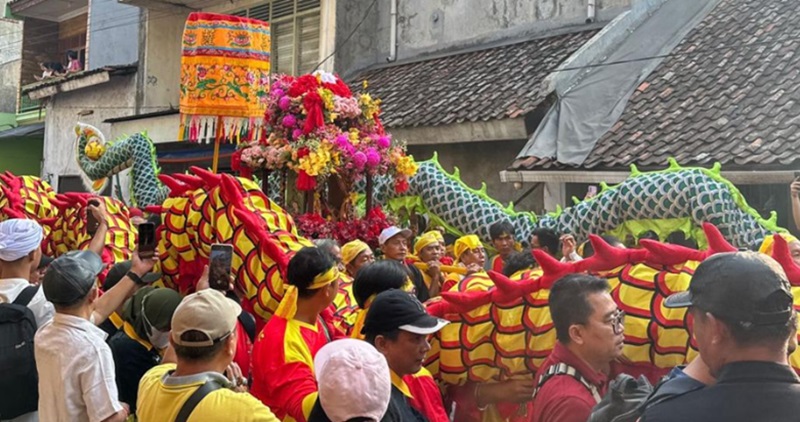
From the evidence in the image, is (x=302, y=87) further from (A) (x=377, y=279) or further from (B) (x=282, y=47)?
(B) (x=282, y=47)

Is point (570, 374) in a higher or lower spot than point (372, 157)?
lower

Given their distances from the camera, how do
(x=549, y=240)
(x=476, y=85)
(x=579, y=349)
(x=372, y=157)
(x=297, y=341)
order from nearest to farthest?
(x=579, y=349) → (x=297, y=341) → (x=372, y=157) → (x=549, y=240) → (x=476, y=85)

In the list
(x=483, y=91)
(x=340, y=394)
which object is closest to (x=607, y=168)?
(x=483, y=91)

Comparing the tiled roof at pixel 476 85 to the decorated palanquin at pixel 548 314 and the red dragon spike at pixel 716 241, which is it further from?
the red dragon spike at pixel 716 241

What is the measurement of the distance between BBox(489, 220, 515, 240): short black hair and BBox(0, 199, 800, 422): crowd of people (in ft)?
8.03

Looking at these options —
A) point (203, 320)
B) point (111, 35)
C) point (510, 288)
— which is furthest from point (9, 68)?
point (203, 320)

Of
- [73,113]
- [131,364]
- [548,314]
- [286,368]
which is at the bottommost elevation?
[131,364]

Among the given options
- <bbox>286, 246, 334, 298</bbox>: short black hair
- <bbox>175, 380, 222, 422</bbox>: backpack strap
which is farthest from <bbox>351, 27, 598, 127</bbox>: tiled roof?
<bbox>175, 380, 222, 422</bbox>: backpack strap

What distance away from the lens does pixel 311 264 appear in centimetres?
331

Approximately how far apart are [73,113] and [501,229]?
541 inches

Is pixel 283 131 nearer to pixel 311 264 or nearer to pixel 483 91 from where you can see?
pixel 311 264

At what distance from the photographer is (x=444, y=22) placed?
12.4m

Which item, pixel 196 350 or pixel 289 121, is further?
pixel 289 121

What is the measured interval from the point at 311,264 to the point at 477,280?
0.84 m
